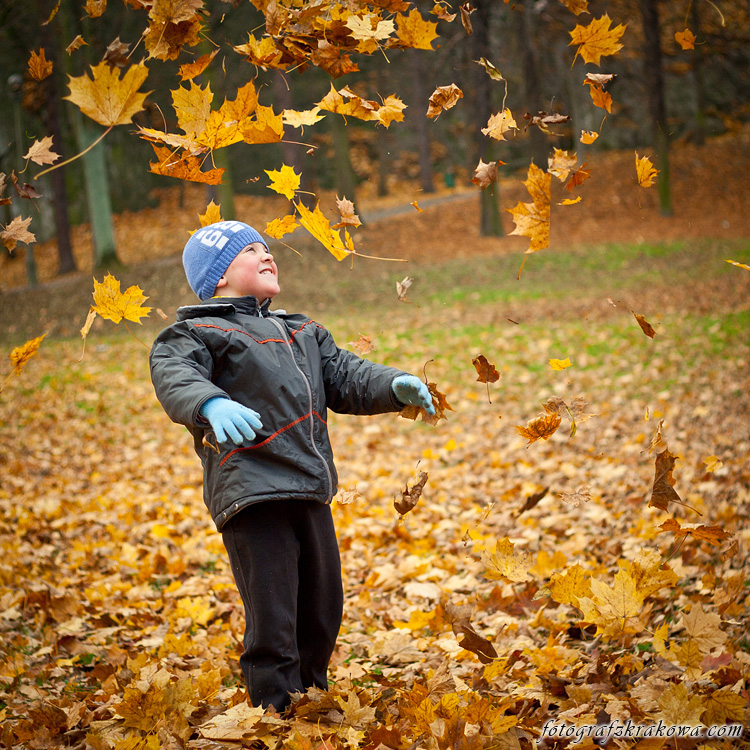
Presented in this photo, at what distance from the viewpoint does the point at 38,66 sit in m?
2.39

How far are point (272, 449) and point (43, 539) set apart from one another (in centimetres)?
341

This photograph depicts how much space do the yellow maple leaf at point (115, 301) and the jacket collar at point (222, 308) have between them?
0.16 m

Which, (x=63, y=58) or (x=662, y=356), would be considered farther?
(x=63, y=58)

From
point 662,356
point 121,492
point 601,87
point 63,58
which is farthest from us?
point 63,58

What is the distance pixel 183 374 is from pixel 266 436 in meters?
0.33

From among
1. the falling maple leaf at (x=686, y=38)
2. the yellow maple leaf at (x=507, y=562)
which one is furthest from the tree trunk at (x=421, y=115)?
the yellow maple leaf at (x=507, y=562)

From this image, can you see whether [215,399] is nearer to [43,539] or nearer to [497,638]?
[497,638]

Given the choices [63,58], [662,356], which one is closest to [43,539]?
[662,356]

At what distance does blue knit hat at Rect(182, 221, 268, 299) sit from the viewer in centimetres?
248

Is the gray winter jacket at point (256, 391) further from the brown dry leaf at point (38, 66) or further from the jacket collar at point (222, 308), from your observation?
the brown dry leaf at point (38, 66)

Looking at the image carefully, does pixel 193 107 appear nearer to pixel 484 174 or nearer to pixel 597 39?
pixel 484 174

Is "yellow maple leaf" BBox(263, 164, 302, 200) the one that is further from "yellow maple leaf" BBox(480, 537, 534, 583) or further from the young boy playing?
"yellow maple leaf" BBox(480, 537, 534, 583)

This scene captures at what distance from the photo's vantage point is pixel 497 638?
3.01 metres

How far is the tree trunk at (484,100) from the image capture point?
15.3 metres
